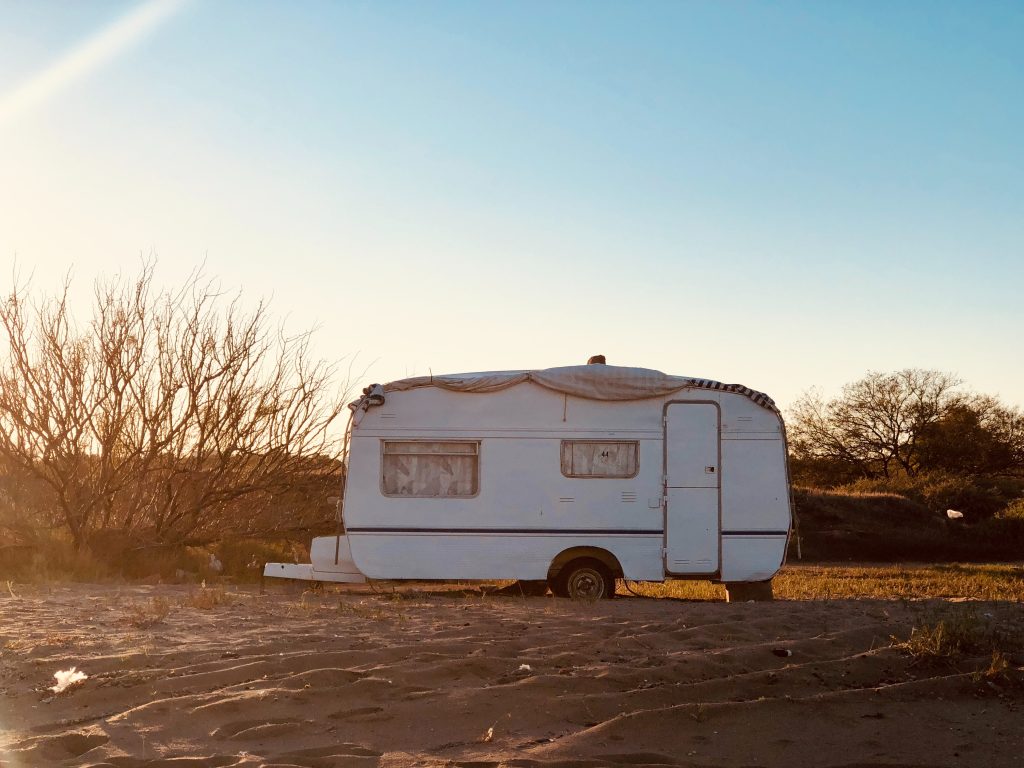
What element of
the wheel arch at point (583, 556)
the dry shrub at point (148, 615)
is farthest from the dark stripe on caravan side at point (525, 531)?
the dry shrub at point (148, 615)

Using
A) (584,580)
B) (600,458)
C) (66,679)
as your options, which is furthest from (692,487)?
(66,679)

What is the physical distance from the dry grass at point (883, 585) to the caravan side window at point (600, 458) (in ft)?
6.88

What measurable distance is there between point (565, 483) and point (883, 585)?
247 inches

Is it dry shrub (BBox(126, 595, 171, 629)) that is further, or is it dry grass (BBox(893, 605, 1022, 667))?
dry shrub (BBox(126, 595, 171, 629))

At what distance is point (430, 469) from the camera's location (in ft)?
38.9

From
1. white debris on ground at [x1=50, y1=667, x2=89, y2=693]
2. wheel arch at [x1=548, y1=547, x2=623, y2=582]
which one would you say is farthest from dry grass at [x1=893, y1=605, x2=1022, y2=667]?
white debris on ground at [x1=50, y1=667, x2=89, y2=693]

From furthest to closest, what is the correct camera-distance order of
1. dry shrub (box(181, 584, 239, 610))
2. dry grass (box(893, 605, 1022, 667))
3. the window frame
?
the window frame, dry shrub (box(181, 584, 239, 610)), dry grass (box(893, 605, 1022, 667))

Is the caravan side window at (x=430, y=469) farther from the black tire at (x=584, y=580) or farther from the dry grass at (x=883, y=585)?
the dry grass at (x=883, y=585)

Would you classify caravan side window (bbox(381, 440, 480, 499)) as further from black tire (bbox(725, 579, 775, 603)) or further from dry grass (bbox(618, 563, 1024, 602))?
black tire (bbox(725, 579, 775, 603))

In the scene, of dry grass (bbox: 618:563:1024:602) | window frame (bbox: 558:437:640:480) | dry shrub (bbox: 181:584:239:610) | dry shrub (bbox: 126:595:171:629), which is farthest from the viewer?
dry grass (bbox: 618:563:1024:602)

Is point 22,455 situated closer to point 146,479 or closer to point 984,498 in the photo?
point 146,479

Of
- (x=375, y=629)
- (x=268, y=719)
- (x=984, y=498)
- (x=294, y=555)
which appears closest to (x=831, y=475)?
(x=984, y=498)

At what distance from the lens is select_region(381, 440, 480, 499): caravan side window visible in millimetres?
11797

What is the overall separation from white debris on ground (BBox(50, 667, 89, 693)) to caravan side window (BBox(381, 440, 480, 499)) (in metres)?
6.02
